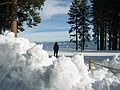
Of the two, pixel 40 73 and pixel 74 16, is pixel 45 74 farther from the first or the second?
pixel 74 16

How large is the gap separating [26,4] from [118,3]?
2192cm

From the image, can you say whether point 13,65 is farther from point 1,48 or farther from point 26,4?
point 26,4

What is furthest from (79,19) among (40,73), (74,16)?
(40,73)

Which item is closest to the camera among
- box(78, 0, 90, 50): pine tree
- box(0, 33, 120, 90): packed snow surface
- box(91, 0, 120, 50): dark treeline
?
box(0, 33, 120, 90): packed snow surface

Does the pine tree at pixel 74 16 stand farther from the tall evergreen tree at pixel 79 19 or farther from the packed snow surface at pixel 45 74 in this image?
the packed snow surface at pixel 45 74

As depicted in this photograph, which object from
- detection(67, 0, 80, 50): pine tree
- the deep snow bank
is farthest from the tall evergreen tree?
the deep snow bank

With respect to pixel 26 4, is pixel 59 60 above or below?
below

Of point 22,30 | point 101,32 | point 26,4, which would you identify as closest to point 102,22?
point 101,32

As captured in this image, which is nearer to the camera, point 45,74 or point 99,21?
point 45,74

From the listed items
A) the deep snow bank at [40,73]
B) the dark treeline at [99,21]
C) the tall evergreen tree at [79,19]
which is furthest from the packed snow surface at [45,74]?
the tall evergreen tree at [79,19]

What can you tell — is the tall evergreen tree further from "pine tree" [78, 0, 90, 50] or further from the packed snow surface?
the packed snow surface

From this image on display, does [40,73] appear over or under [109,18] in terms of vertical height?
under

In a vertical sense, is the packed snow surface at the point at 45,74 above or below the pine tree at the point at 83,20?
below

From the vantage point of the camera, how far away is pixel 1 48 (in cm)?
1586
